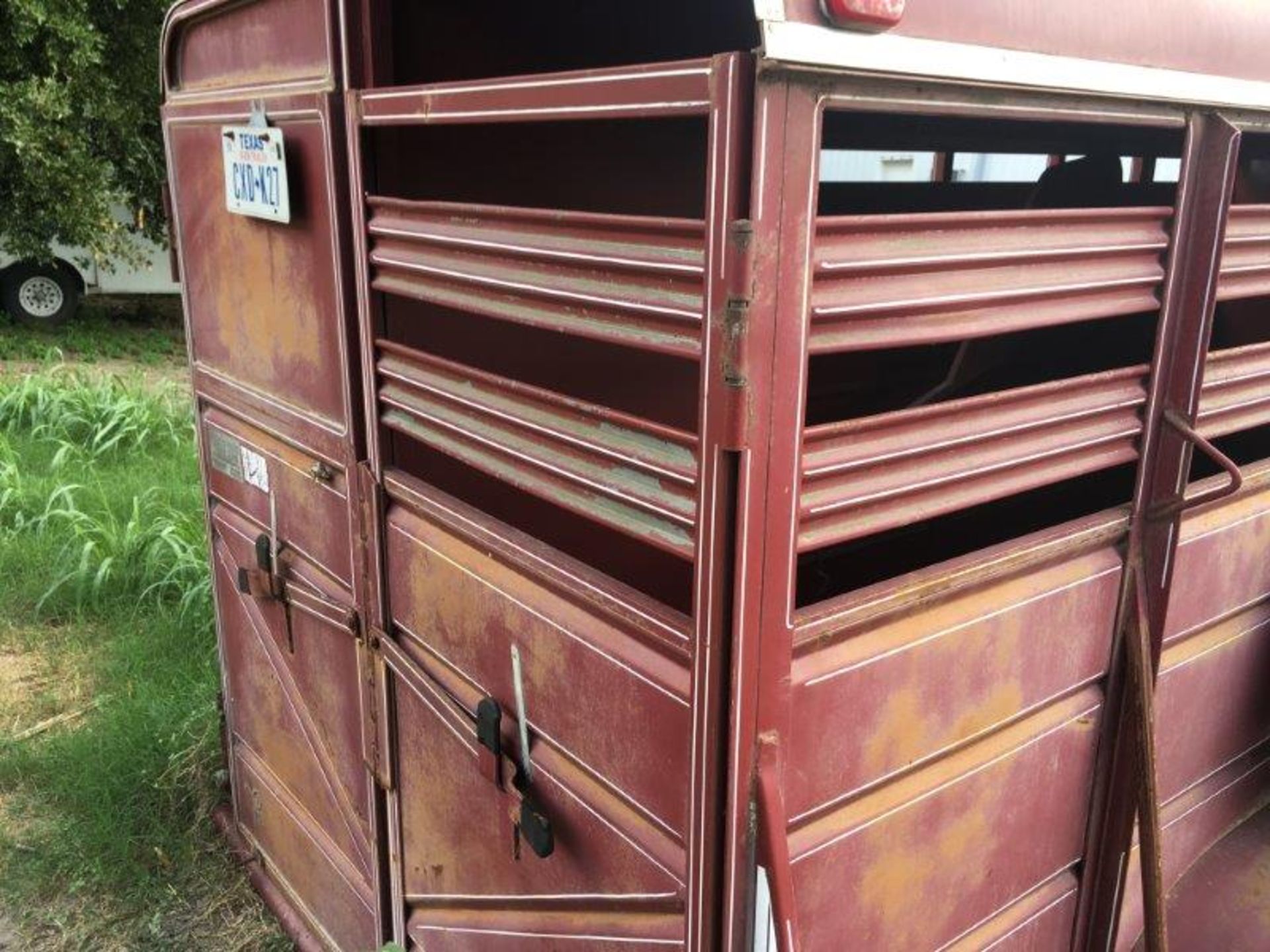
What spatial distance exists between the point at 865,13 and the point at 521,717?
118 centimetres

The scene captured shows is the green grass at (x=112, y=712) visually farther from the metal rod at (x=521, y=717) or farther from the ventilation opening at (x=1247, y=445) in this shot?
the ventilation opening at (x=1247, y=445)

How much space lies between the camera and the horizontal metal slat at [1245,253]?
1.73 m

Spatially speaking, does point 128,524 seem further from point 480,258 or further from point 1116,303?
point 1116,303

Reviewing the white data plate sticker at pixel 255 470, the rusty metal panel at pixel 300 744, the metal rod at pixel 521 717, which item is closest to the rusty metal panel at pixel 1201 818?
the metal rod at pixel 521 717

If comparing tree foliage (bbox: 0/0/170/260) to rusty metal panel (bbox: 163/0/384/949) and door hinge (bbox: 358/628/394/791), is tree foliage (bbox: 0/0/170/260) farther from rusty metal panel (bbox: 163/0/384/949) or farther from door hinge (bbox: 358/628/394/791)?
door hinge (bbox: 358/628/394/791)

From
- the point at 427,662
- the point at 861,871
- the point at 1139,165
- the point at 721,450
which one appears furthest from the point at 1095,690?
the point at 1139,165

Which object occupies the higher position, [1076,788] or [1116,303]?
[1116,303]

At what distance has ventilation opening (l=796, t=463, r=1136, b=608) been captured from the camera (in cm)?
235

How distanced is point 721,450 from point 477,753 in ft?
3.00

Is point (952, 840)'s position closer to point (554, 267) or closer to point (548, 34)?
point (554, 267)

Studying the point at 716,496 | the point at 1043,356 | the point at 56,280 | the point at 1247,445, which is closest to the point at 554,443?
the point at 716,496

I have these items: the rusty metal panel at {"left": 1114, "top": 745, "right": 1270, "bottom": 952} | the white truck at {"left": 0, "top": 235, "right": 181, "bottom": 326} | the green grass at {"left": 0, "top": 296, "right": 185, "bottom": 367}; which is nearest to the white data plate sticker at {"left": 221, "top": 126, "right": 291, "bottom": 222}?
the rusty metal panel at {"left": 1114, "top": 745, "right": 1270, "bottom": 952}

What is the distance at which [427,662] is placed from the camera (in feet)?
6.67

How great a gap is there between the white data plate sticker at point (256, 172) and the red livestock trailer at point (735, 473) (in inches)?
0.4
